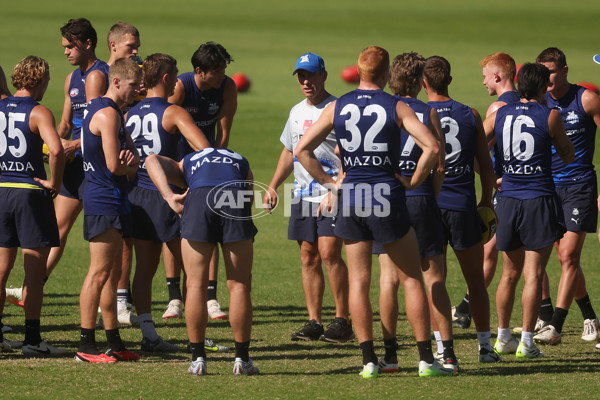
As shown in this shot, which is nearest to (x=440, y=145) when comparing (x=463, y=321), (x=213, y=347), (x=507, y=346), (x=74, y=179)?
(x=507, y=346)

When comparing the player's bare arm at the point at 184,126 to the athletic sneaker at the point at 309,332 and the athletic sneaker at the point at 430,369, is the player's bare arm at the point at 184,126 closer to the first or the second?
the athletic sneaker at the point at 309,332

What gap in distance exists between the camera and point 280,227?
16875 mm

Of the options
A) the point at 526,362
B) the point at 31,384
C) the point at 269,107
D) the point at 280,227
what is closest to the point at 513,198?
the point at 526,362

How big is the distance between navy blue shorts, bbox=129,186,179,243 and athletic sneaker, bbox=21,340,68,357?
119 cm

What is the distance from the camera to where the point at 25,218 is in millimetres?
8422

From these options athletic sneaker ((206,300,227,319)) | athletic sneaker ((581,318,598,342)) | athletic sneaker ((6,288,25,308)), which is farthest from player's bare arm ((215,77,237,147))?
athletic sneaker ((581,318,598,342))

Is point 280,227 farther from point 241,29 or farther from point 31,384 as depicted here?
point 241,29

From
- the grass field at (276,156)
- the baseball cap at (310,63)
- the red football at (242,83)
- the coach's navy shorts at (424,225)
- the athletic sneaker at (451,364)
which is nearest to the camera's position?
the grass field at (276,156)

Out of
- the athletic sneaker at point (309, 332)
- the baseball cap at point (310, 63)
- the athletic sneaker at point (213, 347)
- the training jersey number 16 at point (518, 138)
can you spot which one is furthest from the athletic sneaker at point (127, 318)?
the training jersey number 16 at point (518, 138)

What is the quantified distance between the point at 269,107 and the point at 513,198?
2464 cm

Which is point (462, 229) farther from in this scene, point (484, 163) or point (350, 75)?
point (350, 75)

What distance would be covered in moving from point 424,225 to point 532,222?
113 cm

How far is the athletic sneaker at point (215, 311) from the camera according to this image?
10.4m

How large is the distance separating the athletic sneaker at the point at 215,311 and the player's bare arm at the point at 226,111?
1.63 meters
